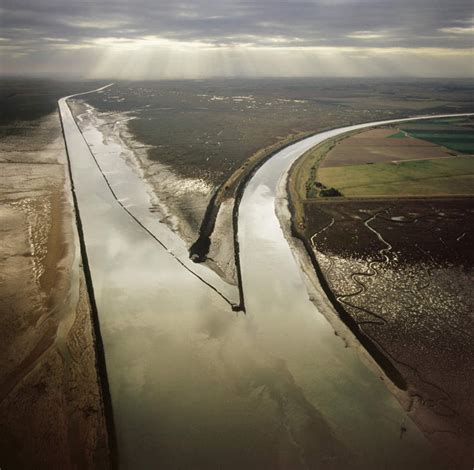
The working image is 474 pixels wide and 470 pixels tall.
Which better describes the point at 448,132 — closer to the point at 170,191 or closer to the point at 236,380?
the point at 170,191

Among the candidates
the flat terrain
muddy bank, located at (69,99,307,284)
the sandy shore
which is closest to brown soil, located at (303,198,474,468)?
muddy bank, located at (69,99,307,284)

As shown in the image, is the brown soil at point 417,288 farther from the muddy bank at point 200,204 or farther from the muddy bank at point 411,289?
the muddy bank at point 200,204

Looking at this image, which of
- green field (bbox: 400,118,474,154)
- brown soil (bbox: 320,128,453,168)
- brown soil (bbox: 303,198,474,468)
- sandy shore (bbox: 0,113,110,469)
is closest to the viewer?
sandy shore (bbox: 0,113,110,469)

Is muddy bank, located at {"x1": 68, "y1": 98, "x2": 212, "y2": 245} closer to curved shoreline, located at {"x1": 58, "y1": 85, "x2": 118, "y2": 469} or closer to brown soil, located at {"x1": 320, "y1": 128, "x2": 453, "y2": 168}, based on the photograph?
curved shoreline, located at {"x1": 58, "y1": 85, "x2": 118, "y2": 469}

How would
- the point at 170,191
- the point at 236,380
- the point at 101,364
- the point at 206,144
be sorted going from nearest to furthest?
the point at 236,380, the point at 101,364, the point at 170,191, the point at 206,144

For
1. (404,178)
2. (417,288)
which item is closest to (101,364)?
(417,288)

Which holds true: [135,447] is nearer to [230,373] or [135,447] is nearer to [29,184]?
[230,373]
